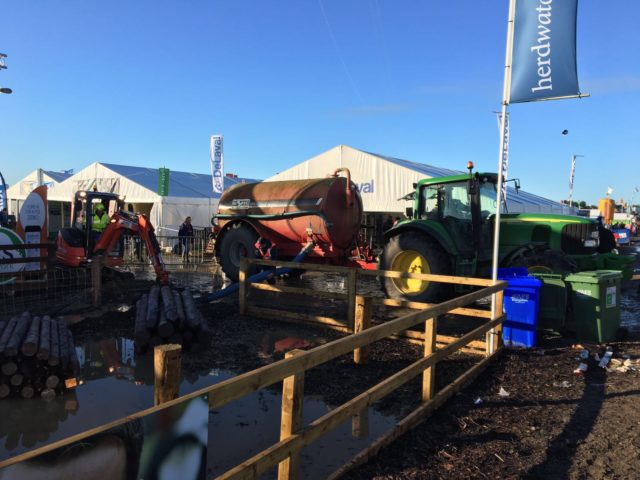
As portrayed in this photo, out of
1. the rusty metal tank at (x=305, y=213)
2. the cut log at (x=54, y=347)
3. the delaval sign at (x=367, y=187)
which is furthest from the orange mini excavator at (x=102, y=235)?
the delaval sign at (x=367, y=187)

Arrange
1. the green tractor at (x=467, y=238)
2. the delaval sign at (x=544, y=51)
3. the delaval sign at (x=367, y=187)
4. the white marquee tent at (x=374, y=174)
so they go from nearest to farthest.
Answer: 1. the delaval sign at (x=544, y=51)
2. the green tractor at (x=467, y=238)
3. the white marquee tent at (x=374, y=174)
4. the delaval sign at (x=367, y=187)

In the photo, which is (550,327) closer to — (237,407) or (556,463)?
(556,463)

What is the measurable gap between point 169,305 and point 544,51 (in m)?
5.92

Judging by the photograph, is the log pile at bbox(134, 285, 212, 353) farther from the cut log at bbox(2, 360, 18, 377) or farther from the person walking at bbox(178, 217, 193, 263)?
the person walking at bbox(178, 217, 193, 263)

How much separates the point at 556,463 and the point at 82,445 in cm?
317

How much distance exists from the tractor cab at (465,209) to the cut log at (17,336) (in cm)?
649

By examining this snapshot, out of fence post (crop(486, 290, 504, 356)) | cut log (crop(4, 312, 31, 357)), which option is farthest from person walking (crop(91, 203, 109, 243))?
fence post (crop(486, 290, 504, 356))

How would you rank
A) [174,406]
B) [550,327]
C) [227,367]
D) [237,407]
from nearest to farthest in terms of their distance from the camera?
1. [174,406]
2. [237,407]
3. [227,367]
4. [550,327]

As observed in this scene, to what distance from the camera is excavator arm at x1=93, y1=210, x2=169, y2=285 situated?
969 cm

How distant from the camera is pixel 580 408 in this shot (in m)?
4.48

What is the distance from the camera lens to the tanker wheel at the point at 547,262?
764 centimetres

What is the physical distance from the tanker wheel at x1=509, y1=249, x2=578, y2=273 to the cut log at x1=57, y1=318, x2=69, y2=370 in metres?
6.46

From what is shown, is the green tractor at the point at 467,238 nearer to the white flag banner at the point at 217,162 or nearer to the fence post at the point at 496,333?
the fence post at the point at 496,333

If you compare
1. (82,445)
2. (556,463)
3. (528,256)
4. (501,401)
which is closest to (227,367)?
(501,401)
